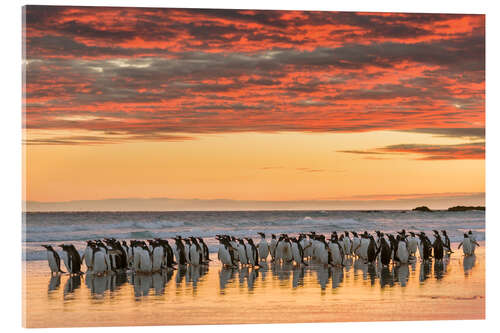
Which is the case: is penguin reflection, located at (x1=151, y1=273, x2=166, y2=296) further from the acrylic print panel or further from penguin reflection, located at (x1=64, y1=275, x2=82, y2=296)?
penguin reflection, located at (x1=64, y1=275, x2=82, y2=296)

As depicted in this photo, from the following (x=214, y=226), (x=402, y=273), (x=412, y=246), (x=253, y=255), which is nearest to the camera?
(x=402, y=273)

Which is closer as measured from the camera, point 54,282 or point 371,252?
point 54,282

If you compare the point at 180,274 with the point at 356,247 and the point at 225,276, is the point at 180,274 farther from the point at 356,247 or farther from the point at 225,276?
the point at 356,247

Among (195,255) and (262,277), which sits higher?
(195,255)

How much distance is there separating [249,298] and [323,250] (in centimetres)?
513

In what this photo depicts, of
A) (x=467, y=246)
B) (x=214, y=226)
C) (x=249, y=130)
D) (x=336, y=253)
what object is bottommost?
(x=214, y=226)

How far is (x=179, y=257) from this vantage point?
16.7 meters

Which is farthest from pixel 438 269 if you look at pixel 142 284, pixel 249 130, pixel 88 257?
pixel 88 257

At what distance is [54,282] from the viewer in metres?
13.6

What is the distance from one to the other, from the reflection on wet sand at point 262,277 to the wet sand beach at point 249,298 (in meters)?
0.02

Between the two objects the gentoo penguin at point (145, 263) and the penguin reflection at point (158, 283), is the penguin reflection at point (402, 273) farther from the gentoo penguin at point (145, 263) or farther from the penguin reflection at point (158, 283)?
the gentoo penguin at point (145, 263)

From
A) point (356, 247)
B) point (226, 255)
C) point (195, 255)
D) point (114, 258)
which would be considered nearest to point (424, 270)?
point (356, 247)

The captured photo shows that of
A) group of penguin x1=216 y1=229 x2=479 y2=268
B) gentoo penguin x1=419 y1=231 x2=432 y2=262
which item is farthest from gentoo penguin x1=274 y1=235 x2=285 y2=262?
gentoo penguin x1=419 y1=231 x2=432 y2=262

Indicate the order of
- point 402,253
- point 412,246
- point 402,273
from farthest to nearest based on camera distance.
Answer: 1. point 412,246
2. point 402,253
3. point 402,273
